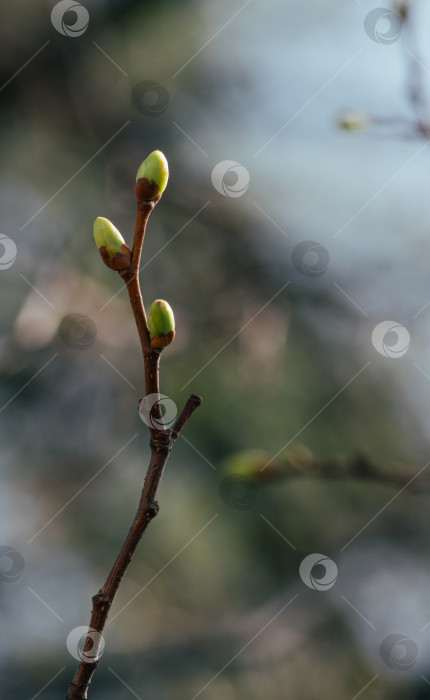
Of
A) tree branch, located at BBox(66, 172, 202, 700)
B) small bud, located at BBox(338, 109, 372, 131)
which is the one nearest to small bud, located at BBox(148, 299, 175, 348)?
tree branch, located at BBox(66, 172, 202, 700)

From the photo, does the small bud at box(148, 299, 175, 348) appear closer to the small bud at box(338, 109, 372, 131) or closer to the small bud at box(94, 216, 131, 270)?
the small bud at box(94, 216, 131, 270)

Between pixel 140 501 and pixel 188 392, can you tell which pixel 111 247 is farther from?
pixel 188 392

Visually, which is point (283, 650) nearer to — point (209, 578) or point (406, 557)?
point (209, 578)

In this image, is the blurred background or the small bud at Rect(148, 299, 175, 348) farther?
the blurred background

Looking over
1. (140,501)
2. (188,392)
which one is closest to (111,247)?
(140,501)

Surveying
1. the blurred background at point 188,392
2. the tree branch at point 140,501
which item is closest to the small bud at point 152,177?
the tree branch at point 140,501

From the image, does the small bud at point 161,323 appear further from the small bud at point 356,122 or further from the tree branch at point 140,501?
the small bud at point 356,122

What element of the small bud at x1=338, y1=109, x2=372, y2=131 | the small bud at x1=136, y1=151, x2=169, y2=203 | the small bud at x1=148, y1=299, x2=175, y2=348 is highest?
the small bud at x1=338, y1=109, x2=372, y2=131
